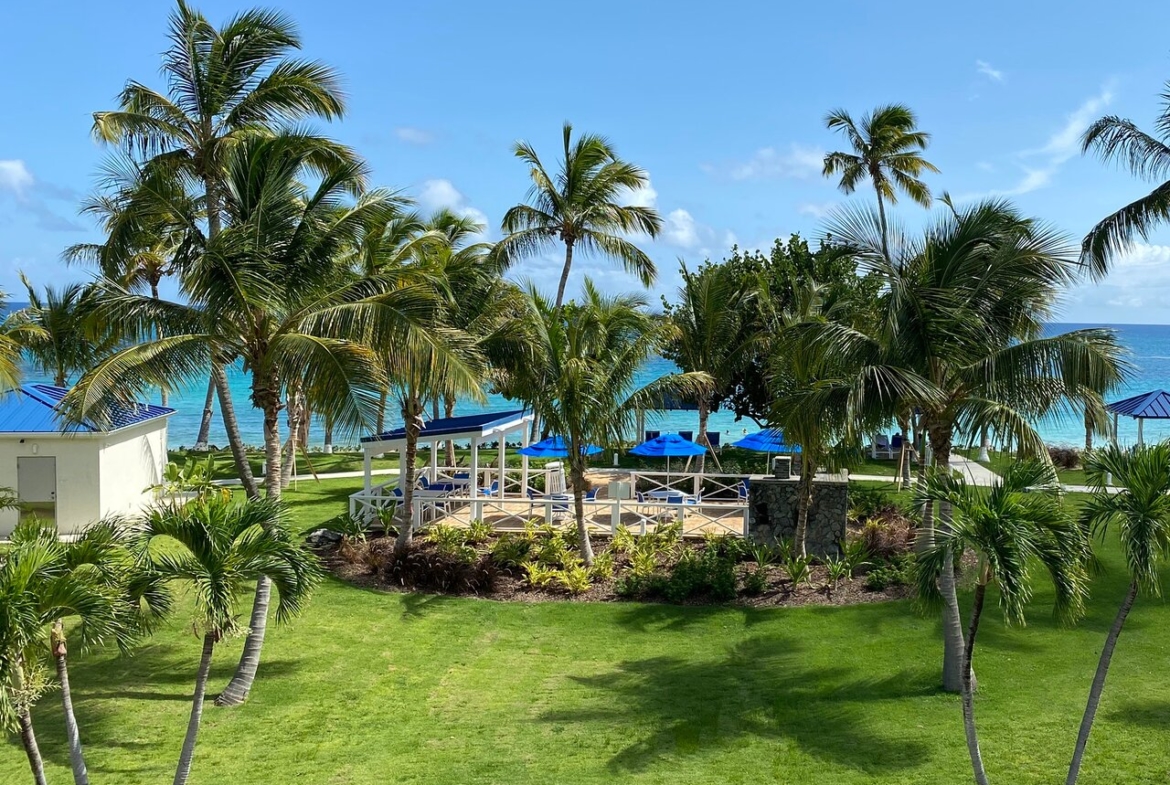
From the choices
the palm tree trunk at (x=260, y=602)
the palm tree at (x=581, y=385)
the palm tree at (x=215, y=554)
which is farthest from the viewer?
the palm tree at (x=581, y=385)

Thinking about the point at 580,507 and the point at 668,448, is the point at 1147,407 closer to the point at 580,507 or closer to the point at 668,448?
the point at 668,448

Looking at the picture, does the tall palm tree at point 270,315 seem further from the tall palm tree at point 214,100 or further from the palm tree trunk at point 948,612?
the palm tree trunk at point 948,612

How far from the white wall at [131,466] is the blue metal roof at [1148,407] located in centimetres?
2436

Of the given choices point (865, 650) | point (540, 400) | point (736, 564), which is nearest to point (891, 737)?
point (865, 650)

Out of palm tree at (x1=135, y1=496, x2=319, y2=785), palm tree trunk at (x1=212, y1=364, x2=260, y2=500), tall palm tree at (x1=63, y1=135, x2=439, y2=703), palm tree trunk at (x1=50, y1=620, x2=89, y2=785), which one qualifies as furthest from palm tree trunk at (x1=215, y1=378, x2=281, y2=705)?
palm tree trunk at (x1=50, y1=620, x2=89, y2=785)

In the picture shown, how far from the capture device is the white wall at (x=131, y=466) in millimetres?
18219

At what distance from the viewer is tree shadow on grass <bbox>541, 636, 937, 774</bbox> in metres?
9.05

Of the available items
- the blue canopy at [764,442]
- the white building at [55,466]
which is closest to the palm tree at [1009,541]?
the blue canopy at [764,442]

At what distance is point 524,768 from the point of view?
880cm

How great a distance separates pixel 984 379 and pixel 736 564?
21.9 ft

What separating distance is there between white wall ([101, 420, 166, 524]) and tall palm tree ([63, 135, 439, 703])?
799cm

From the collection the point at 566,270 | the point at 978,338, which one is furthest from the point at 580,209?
the point at 978,338

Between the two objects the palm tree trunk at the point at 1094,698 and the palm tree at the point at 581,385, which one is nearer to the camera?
the palm tree trunk at the point at 1094,698

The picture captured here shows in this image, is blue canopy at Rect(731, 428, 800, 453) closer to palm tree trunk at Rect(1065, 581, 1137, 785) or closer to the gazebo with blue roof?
the gazebo with blue roof
